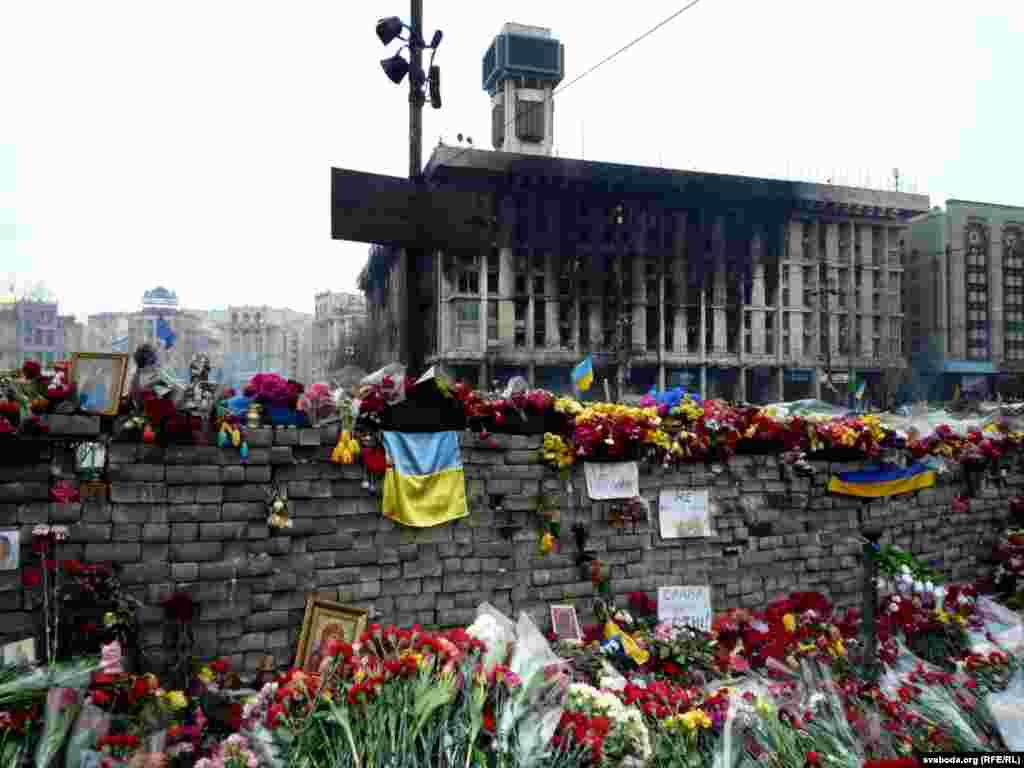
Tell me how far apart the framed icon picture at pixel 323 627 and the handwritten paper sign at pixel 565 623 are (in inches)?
Answer: 96.5

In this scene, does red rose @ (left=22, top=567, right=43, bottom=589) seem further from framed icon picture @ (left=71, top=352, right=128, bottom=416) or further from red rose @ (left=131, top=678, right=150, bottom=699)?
framed icon picture @ (left=71, top=352, right=128, bottom=416)

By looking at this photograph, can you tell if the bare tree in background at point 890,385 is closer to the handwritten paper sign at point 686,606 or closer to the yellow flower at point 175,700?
the handwritten paper sign at point 686,606

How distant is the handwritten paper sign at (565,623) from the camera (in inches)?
345

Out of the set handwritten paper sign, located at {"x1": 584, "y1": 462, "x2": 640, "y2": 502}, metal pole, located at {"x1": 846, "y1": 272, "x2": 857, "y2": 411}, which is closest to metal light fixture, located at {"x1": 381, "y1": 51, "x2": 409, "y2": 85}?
handwritten paper sign, located at {"x1": 584, "y1": 462, "x2": 640, "y2": 502}

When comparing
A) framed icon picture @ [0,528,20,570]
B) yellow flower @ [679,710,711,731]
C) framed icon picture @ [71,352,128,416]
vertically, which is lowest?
yellow flower @ [679,710,711,731]

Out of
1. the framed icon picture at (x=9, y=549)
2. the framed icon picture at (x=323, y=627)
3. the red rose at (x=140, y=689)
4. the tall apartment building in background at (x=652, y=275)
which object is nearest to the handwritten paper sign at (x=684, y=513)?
the framed icon picture at (x=323, y=627)

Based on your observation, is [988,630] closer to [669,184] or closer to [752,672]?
[752,672]

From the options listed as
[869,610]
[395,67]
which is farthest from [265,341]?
[869,610]

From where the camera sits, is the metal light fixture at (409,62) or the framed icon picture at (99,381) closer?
the framed icon picture at (99,381)

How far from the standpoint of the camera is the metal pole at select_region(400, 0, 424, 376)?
905 centimetres

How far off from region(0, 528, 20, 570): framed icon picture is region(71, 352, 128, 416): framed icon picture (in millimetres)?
1104

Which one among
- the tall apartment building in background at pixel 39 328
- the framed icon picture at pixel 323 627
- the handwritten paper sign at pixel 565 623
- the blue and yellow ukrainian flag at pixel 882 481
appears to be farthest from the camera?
the tall apartment building in background at pixel 39 328

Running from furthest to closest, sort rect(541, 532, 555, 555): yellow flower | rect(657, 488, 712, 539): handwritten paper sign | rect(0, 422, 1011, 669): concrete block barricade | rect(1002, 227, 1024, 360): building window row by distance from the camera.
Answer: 1. rect(1002, 227, 1024, 360): building window row
2. rect(657, 488, 712, 539): handwritten paper sign
3. rect(541, 532, 555, 555): yellow flower
4. rect(0, 422, 1011, 669): concrete block barricade

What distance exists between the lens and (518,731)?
16.9 ft
